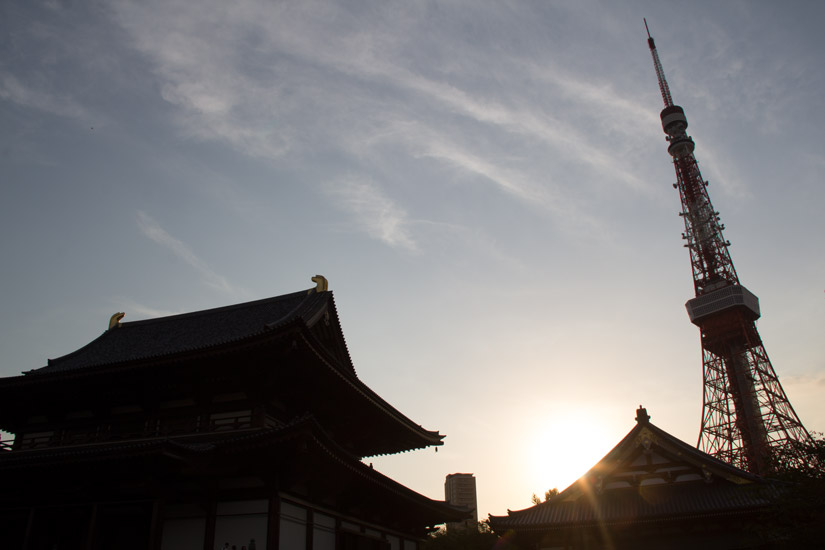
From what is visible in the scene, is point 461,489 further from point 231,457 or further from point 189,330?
point 231,457

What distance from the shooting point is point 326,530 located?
19375 millimetres

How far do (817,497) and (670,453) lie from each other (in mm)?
6778

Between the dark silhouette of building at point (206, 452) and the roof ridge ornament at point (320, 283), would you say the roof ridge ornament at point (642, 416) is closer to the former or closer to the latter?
the dark silhouette of building at point (206, 452)

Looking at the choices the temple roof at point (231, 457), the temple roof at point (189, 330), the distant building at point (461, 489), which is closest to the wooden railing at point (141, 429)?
the temple roof at point (231, 457)

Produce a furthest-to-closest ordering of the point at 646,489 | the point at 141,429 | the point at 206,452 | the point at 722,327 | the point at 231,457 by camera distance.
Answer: the point at 722,327 → the point at 646,489 → the point at 141,429 → the point at 231,457 → the point at 206,452

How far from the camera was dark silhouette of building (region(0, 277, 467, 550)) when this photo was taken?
16.1 metres

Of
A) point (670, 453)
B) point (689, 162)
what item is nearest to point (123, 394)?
point (670, 453)

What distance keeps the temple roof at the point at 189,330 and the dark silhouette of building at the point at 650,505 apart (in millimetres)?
11699

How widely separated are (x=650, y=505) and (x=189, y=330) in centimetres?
2172

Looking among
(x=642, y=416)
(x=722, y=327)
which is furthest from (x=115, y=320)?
(x=722, y=327)

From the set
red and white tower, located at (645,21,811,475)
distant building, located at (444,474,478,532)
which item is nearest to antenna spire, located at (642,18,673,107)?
red and white tower, located at (645,21,811,475)

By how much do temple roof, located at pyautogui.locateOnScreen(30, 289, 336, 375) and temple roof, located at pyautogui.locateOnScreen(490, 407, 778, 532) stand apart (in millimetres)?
11499

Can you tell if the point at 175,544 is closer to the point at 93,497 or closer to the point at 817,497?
the point at 93,497

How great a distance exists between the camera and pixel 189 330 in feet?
88.2
